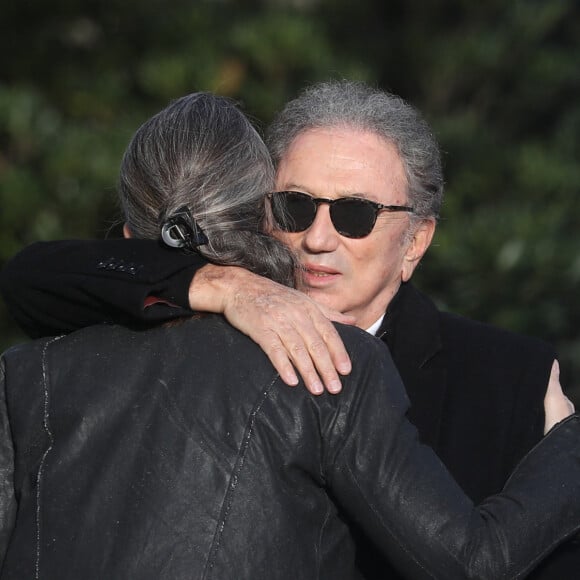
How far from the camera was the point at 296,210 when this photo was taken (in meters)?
2.70

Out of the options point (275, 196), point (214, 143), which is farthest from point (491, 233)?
point (214, 143)

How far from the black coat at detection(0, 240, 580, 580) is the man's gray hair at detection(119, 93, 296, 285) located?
7cm

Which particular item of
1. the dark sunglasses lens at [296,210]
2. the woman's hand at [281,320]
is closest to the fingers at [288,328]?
the woman's hand at [281,320]

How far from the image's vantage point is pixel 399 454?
1908 millimetres

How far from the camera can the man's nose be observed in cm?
271

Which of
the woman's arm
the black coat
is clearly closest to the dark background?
the black coat

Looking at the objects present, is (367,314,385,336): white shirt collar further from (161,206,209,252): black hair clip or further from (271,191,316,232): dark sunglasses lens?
(161,206,209,252): black hair clip

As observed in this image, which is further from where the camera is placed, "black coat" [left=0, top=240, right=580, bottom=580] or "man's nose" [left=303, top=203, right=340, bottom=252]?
"man's nose" [left=303, top=203, right=340, bottom=252]

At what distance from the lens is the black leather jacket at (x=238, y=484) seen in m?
1.87

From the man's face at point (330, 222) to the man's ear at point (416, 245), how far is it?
0.27ft

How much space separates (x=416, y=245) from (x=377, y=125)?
346mm

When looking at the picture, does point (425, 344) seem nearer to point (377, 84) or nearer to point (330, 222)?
point (330, 222)

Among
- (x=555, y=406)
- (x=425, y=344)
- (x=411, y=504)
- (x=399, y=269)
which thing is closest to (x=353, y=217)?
(x=399, y=269)

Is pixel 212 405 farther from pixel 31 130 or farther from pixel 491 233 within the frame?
pixel 31 130
